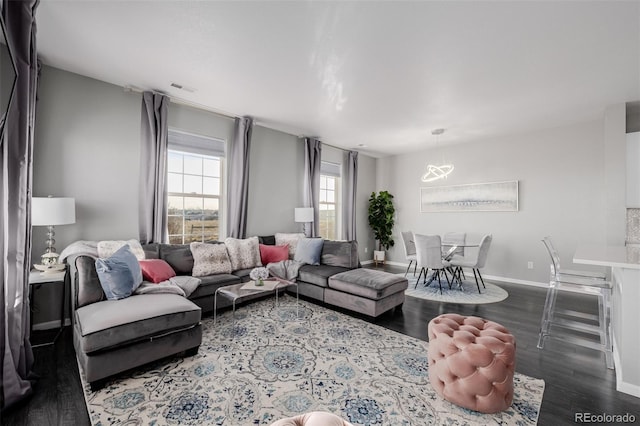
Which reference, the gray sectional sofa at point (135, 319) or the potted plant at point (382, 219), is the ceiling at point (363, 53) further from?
the potted plant at point (382, 219)

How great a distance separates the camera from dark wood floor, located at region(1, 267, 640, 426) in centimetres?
168

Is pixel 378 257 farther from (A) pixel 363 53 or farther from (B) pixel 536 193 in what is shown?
(A) pixel 363 53

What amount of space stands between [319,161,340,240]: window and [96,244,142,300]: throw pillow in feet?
14.1

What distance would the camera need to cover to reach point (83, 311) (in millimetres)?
2150

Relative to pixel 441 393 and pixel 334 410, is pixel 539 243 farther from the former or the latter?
pixel 334 410

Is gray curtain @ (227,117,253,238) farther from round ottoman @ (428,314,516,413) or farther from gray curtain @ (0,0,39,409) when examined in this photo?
round ottoman @ (428,314,516,413)

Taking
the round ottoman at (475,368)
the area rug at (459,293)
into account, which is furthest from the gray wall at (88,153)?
the area rug at (459,293)

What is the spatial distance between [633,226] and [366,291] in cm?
393

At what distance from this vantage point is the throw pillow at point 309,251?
422 cm

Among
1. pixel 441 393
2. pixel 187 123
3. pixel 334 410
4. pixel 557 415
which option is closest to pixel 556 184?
pixel 557 415

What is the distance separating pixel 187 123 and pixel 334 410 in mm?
4069

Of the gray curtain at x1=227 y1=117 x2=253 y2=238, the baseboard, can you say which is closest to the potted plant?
the gray curtain at x1=227 y1=117 x2=253 y2=238

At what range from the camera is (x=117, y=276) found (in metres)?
2.39

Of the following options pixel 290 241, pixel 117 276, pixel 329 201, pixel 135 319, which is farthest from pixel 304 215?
pixel 135 319
